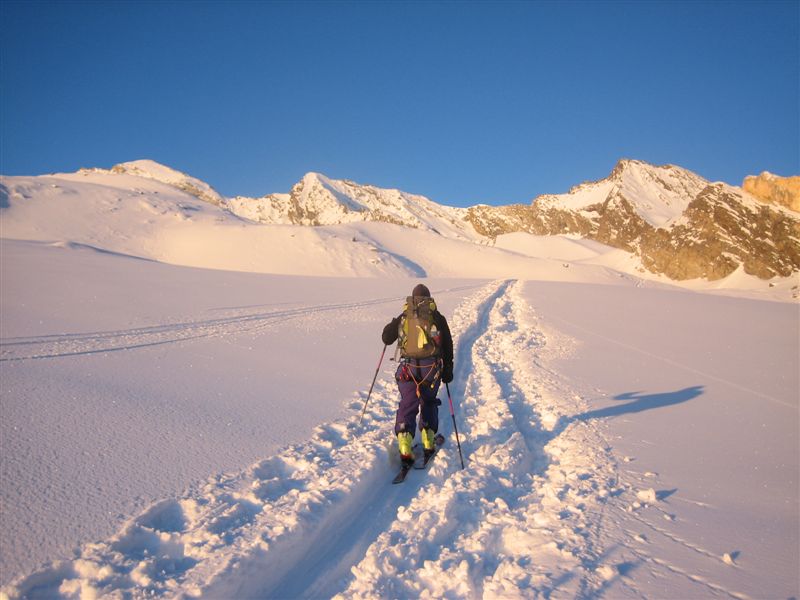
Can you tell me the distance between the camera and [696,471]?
464 cm

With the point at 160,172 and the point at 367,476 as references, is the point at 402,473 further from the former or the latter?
the point at 160,172

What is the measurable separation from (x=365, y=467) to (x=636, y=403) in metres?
5.03

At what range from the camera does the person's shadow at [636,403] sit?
20.6 feet

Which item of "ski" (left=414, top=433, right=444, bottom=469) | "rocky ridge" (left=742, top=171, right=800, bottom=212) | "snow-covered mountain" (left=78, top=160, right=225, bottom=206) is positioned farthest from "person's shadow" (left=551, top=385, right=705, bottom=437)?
"snow-covered mountain" (left=78, top=160, right=225, bottom=206)

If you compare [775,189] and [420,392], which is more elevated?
[775,189]

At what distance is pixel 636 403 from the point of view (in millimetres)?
7047

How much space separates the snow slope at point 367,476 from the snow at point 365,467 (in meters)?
0.02

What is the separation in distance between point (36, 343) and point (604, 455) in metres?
10.2

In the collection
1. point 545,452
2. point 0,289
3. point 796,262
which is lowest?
point 545,452

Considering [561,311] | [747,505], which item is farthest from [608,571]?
[561,311]

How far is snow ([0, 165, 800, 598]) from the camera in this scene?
3.05 m

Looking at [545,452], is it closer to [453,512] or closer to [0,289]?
[453,512]

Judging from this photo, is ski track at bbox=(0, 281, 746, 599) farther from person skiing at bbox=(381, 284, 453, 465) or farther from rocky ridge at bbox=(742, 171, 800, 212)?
rocky ridge at bbox=(742, 171, 800, 212)

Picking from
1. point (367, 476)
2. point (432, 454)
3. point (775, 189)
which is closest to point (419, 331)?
point (432, 454)
